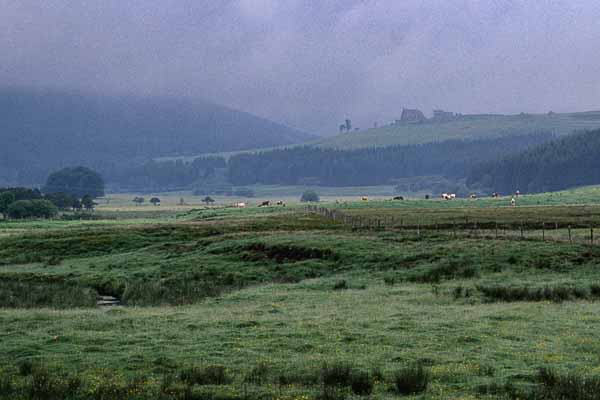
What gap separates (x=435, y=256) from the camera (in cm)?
4991

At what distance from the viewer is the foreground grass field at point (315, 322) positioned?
20.7 meters

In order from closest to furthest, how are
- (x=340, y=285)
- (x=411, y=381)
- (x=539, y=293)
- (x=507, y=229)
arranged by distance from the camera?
(x=411, y=381) < (x=539, y=293) < (x=340, y=285) < (x=507, y=229)

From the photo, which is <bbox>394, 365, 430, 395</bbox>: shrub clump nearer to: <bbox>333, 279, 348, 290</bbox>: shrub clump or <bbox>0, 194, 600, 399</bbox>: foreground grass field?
<bbox>0, 194, 600, 399</bbox>: foreground grass field

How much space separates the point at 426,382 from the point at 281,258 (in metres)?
35.3

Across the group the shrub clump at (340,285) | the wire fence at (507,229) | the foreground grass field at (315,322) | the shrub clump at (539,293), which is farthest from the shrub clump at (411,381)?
the wire fence at (507,229)

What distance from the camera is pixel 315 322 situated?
2947 cm

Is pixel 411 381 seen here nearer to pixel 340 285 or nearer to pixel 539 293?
pixel 539 293

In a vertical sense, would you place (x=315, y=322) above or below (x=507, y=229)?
below

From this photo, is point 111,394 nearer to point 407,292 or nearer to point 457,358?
point 457,358

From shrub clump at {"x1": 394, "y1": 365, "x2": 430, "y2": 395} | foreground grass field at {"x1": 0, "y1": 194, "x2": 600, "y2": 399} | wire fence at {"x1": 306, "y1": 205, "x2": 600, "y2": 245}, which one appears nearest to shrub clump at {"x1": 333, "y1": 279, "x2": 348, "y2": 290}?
foreground grass field at {"x1": 0, "y1": 194, "x2": 600, "y2": 399}

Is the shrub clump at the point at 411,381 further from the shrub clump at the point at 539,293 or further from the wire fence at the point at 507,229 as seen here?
the wire fence at the point at 507,229

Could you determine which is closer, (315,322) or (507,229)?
(315,322)

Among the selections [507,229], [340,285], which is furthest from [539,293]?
[507,229]

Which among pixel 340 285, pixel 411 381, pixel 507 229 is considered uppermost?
pixel 507 229
